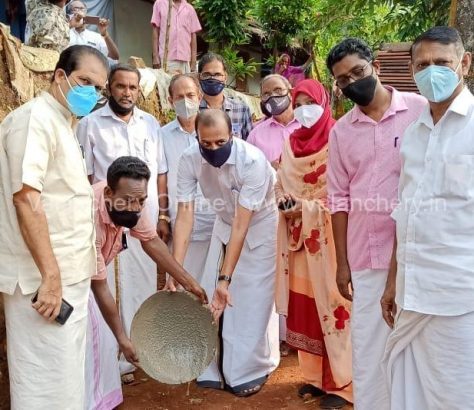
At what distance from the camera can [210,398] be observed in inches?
157

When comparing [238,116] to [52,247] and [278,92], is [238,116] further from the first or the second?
[52,247]

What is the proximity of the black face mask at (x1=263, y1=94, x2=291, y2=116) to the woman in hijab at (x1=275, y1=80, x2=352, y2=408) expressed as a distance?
69 cm

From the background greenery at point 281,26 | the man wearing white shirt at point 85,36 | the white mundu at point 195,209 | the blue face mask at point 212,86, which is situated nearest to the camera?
the white mundu at point 195,209

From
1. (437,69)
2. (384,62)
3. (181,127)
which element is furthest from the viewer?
(384,62)

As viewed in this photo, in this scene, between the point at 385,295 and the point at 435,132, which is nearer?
the point at 435,132

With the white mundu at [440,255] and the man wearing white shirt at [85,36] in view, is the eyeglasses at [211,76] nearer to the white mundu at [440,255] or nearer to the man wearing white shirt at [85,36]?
the man wearing white shirt at [85,36]

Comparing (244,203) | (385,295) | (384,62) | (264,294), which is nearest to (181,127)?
(244,203)

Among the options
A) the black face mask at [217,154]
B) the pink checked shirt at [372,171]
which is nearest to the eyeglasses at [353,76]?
the pink checked shirt at [372,171]

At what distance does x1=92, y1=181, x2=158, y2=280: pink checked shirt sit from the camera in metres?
3.14

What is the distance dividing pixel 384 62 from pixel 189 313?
6.52m

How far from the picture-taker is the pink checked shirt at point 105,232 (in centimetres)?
314

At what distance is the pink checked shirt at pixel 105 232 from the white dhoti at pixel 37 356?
63 centimetres

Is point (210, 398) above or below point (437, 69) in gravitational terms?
below

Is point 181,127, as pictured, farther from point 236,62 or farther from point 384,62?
point 236,62
